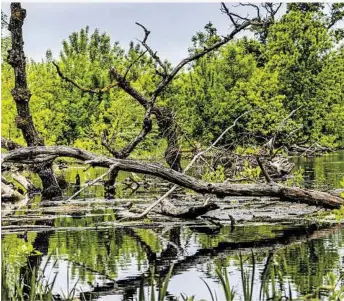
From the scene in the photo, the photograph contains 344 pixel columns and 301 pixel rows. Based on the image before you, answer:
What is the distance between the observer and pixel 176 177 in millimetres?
10219

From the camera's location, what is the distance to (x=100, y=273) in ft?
24.1

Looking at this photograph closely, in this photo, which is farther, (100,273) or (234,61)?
(234,61)

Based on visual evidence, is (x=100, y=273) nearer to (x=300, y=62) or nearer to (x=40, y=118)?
(x=40, y=118)

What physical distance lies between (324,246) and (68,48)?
1328 inches

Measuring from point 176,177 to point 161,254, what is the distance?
5.98ft

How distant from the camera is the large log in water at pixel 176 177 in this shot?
9.77 m

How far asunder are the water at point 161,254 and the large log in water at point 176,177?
0.46m

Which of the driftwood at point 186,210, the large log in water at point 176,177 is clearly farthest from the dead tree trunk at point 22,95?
the large log in water at point 176,177

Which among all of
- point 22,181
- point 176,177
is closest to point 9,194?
point 22,181

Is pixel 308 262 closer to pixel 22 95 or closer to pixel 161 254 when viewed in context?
pixel 161 254

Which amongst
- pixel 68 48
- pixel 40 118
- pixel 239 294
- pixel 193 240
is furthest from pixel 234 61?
pixel 239 294

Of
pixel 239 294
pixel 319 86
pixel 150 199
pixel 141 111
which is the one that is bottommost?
pixel 239 294

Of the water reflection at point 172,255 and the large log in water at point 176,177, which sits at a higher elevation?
the large log in water at point 176,177

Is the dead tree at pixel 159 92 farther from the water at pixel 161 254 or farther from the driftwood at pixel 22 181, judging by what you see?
the water at pixel 161 254
